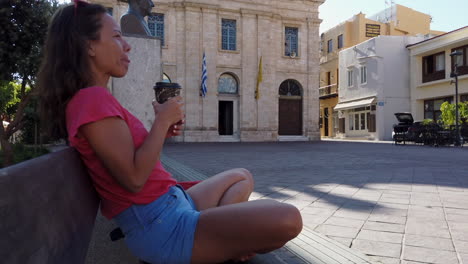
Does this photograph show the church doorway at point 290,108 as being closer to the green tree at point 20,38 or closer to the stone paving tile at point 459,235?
the green tree at point 20,38

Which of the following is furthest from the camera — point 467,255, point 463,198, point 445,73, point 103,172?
point 445,73

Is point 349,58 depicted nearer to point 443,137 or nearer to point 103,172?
point 443,137

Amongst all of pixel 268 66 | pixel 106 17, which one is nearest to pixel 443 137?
pixel 268 66

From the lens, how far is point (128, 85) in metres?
4.27

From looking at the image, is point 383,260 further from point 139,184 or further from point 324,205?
point 139,184

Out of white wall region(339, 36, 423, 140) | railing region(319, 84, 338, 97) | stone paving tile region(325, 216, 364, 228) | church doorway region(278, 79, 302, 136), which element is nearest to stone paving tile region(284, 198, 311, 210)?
stone paving tile region(325, 216, 364, 228)

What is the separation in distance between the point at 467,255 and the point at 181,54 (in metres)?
20.5

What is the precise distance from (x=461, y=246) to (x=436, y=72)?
1076 inches

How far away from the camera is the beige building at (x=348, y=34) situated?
111ft

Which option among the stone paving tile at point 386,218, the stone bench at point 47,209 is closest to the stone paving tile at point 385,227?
the stone paving tile at point 386,218

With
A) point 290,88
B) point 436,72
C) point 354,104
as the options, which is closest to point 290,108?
point 290,88

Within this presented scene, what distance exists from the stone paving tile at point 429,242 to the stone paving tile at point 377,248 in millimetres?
153

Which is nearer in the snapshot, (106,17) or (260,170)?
(106,17)

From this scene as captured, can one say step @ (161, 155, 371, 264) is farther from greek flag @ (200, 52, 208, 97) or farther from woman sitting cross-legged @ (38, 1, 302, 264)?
greek flag @ (200, 52, 208, 97)
